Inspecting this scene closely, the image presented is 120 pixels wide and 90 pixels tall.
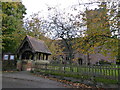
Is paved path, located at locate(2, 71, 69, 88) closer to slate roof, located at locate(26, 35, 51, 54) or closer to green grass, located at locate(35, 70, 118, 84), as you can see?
green grass, located at locate(35, 70, 118, 84)

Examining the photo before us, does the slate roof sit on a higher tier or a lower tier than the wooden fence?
higher

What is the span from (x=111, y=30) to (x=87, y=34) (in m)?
1.37

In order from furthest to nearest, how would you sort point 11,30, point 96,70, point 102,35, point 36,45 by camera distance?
point 11,30 → point 36,45 → point 96,70 → point 102,35

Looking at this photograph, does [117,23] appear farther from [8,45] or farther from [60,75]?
[8,45]

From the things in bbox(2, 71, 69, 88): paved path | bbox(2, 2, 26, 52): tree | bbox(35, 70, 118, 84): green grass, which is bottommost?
bbox(2, 71, 69, 88): paved path

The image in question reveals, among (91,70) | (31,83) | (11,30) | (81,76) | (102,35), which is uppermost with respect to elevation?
(11,30)

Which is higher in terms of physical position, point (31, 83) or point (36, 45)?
point (36, 45)

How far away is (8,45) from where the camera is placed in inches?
810

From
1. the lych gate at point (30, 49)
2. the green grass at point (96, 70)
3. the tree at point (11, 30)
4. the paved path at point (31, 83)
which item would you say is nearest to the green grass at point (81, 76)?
the green grass at point (96, 70)

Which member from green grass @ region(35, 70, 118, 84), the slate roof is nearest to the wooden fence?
green grass @ region(35, 70, 118, 84)

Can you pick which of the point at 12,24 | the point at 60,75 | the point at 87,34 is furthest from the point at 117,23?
the point at 12,24

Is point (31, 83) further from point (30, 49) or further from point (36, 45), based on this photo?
point (36, 45)

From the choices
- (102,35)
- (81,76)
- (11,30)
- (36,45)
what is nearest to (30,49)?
(36,45)

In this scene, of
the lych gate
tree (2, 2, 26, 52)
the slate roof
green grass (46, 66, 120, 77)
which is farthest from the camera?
Answer: tree (2, 2, 26, 52)
